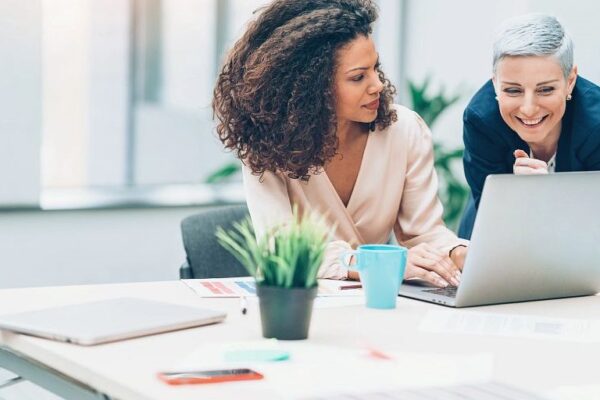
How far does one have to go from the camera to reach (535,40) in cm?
235

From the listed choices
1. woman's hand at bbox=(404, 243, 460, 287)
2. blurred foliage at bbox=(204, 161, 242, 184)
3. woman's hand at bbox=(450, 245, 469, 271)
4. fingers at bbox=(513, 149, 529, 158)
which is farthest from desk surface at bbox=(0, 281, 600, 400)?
blurred foliage at bbox=(204, 161, 242, 184)

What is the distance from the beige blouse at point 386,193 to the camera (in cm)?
252

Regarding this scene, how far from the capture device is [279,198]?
2.44m

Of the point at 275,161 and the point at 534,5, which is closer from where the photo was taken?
the point at 275,161

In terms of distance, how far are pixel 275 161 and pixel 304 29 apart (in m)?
0.33

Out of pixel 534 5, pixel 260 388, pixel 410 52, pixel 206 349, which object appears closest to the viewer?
pixel 260 388

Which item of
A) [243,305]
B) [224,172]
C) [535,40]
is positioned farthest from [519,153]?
[224,172]

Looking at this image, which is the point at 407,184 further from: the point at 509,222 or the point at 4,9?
the point at 4,9

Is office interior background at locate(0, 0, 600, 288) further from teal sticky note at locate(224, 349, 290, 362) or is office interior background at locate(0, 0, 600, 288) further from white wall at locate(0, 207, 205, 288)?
teal sticky note at locate(224, 349, 290, 362)

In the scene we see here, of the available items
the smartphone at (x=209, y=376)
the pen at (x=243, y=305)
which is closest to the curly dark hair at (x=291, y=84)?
the pen at (x=243, y=305)

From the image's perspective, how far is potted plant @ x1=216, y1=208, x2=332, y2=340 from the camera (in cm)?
152

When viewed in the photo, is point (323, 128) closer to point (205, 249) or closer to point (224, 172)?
point (205, 249)

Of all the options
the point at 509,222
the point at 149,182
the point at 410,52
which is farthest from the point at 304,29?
the point at 410,52

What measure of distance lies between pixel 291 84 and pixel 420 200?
1.46ft
